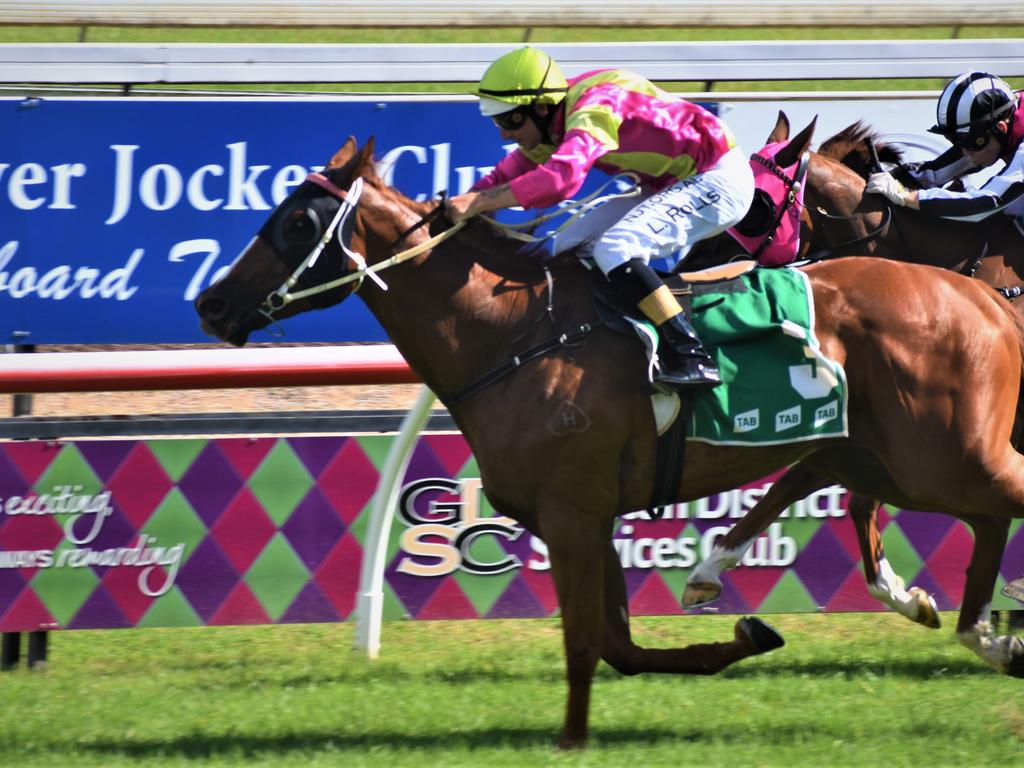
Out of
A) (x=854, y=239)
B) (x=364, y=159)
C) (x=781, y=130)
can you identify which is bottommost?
(x=854, y=239)

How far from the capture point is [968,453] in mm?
5035

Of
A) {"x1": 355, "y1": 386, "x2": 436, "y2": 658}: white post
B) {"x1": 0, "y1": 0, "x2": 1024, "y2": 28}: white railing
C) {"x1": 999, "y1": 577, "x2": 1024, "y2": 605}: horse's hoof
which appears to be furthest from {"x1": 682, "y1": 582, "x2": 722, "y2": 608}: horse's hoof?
{"x1": 0, "y1": 0, "x2": 1024, "y2": 28}: white railing

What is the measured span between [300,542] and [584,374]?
1.71 meters

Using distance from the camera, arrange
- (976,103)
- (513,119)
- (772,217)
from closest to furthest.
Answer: (513,119), (772,217), (976,103)

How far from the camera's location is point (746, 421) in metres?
4.99

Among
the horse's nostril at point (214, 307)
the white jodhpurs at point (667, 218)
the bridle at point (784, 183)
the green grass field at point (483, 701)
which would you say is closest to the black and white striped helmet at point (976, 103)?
the bridle at point (784, 183)

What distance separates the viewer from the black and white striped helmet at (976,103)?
6.36m

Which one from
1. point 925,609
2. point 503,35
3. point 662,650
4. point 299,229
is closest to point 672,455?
point 662,650

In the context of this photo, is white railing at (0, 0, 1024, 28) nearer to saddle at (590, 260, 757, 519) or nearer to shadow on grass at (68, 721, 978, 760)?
saddle at (590, 260, 757, 519)

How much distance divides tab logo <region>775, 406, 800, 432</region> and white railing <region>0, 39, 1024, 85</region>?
3.49 metres

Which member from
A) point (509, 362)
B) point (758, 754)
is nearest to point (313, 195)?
point (509, 362)

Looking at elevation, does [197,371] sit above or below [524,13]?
below

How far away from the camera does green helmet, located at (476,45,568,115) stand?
4.89 m

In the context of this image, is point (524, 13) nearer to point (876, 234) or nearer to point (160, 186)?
point (160, 186)
